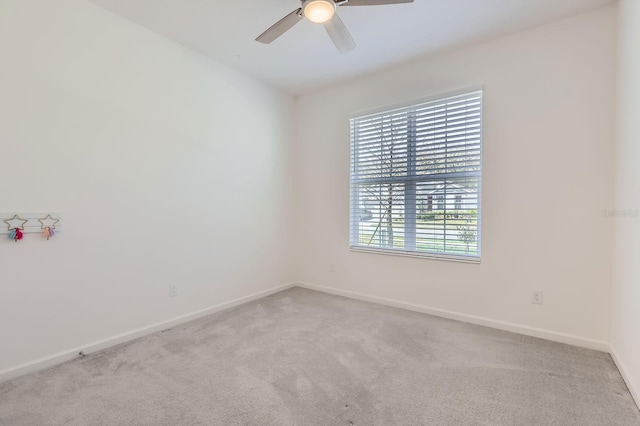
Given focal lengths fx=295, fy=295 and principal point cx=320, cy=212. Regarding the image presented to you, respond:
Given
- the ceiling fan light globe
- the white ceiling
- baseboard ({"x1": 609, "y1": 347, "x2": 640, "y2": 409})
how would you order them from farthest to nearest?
1. the white ceiling
2. the ceiling fan light globe
3. baseboard ({"x1": 609, "y1": 347, "x2": 640, "y2": 409})

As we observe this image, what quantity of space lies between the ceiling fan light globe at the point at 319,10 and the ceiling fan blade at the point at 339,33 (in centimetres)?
6

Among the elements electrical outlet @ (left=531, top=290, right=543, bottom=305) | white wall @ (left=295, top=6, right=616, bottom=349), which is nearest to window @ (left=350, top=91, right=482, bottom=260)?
white wall @ (left=295, top=6, right=616, bottom=349)

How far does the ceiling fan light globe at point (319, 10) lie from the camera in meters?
1.80

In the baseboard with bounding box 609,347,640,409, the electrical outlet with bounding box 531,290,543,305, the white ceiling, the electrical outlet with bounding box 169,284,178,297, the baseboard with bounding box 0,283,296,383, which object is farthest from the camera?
the electrical outlet with bounding box 169,284,178,297

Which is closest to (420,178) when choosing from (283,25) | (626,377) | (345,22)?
(345,22)

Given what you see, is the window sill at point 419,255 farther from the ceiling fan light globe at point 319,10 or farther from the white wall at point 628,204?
the ceiling fan light globe at point 319,10

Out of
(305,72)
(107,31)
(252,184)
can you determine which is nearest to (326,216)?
(252,184)

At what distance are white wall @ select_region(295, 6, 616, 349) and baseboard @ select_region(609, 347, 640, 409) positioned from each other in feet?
0.46

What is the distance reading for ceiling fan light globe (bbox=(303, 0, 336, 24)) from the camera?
1.80 meters

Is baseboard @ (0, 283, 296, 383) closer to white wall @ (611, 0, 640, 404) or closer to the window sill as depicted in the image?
the window sill

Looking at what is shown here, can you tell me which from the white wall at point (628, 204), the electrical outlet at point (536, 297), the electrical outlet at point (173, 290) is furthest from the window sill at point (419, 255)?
the electrical outlet at point (173, 290)

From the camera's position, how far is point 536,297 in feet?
8.05

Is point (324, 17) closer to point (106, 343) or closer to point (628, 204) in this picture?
point (628, 204)

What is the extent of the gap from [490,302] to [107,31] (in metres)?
3.89
